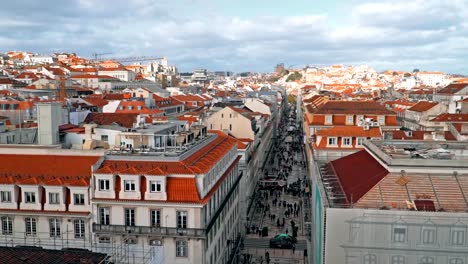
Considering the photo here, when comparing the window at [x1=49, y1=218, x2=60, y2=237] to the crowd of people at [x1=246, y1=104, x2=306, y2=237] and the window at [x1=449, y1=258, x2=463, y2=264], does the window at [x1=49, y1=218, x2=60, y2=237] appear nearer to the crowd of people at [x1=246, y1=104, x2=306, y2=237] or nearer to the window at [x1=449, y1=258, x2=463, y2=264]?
the window at [x1=449, y1=258, x2=463, y2=264]

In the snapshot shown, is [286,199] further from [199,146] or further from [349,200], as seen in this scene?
[349,200]

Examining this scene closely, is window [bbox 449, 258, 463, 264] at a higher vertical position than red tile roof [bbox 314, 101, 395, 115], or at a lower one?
lower

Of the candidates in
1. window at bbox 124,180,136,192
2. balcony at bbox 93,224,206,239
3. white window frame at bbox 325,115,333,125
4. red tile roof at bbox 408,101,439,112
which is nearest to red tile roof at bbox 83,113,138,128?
window at bbox 124,180,136,192

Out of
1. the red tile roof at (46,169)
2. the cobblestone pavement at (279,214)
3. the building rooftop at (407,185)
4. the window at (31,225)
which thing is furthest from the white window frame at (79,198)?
the cobblestone pavement at (279,214)

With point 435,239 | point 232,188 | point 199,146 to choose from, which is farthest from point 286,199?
point 435,239

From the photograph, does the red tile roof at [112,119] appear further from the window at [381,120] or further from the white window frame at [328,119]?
the window at [381,120]

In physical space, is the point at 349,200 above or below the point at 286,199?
above

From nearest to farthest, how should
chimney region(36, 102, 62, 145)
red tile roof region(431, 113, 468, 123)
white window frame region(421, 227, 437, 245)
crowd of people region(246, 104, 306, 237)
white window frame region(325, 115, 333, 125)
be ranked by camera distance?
1. white window frame region(421, 227, 437, 245)
2. chimney region(36, 102, 62, 145)
3. crowd of people region(246, 104, 306, 237)
4. white window frame region(325, 115, 333, 125)
5. red tile roof region(431, 113, 468, 123)
